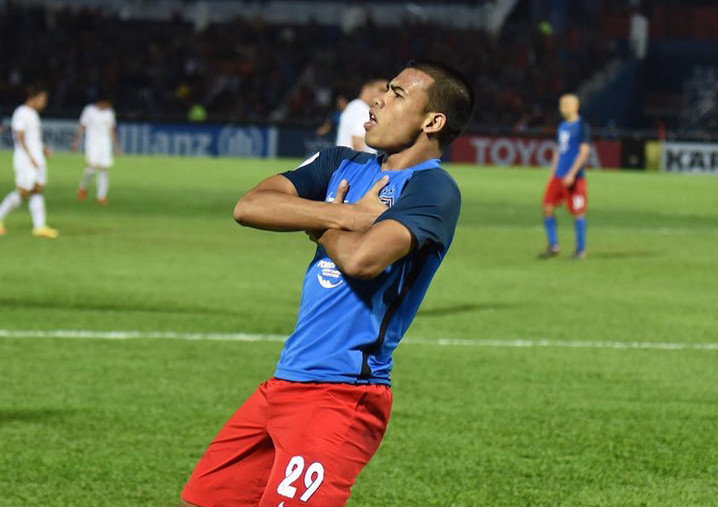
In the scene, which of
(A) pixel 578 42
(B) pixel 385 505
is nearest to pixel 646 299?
(B) pixel 385 505

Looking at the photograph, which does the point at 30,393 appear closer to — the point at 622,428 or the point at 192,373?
the point at 192,373

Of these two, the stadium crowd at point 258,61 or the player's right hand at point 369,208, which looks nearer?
the player's right hand at point 369,208

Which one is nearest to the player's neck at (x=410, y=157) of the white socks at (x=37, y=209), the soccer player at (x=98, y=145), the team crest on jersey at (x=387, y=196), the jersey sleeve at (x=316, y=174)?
the team crest on jersey at (x=387, y=196)

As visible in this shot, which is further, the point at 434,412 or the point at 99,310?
the point at 99,310

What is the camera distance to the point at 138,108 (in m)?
51.5

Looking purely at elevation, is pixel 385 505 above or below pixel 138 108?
above

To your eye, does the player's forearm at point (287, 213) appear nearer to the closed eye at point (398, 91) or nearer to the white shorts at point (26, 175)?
the closed eye at point (398, 91)

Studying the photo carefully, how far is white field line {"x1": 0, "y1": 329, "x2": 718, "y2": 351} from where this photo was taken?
10805 millimetres

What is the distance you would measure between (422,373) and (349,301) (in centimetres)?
557

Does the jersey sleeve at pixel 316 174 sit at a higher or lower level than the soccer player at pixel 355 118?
higher

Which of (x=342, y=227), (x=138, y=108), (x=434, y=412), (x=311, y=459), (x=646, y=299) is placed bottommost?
(x=138, y=108)

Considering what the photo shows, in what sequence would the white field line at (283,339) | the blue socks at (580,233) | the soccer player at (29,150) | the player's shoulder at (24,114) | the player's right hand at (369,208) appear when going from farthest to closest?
the player's shoulder at (24,114)
the soccer player at (29,150)
the blue socks at (580,233)
the white field line at (283,339)
the player's right hand at (369,208)

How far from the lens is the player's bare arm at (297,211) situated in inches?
159

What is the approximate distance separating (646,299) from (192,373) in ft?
20.4
